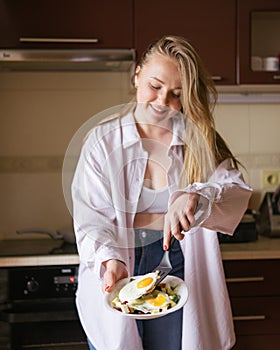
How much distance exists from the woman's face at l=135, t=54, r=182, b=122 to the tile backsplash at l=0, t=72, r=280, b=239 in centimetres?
117

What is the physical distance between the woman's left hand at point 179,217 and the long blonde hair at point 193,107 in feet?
0.38

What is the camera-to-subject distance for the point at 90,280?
148cm

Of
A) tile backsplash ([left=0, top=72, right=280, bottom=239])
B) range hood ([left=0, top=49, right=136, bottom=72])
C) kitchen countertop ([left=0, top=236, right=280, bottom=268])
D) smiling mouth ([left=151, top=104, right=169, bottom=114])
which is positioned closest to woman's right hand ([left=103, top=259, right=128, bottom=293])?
smiling mouth ([left=151, top=104, right=169, bottom=114])

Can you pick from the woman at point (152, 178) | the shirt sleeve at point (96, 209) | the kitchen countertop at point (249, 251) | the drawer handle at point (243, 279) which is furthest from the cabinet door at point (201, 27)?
the shirt sleeve at point (96, 209)

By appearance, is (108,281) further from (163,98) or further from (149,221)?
(163,98)

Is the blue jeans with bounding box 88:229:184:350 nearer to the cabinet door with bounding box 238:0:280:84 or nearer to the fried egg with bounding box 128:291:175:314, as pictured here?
the fried egg with bounding box 128:291:175:314

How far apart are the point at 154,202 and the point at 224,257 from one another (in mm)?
830

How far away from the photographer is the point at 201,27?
2234mm

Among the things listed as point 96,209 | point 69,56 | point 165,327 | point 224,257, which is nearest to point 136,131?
point 96,209

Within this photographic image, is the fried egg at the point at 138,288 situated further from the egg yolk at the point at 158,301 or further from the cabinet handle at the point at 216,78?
the cabinet handle at the point at 216,78

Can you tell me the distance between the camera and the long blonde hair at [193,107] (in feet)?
4.15

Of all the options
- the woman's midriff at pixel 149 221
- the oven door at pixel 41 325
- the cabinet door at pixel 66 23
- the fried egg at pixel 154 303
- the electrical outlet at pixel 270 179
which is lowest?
the oven door at pixel 41 325

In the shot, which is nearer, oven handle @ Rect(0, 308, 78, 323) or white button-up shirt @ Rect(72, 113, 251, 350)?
white button-up shirt @ Rect(72, 113, 251, 350)

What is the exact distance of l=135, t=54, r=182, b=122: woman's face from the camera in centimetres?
123
